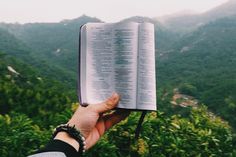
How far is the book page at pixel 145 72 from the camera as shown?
6.79 feet

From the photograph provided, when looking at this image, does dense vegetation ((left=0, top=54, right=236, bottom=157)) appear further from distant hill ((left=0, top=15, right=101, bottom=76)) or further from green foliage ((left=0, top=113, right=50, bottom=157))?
distant hill ((left=0, top=15, right=101, bottom=76))

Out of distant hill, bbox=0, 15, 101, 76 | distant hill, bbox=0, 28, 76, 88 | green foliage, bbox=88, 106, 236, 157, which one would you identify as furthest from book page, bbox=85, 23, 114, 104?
distant hill, bbox=0, 15, 101, 76

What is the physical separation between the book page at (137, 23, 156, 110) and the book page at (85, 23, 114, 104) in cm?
13

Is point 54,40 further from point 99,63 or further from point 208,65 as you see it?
point 99,63

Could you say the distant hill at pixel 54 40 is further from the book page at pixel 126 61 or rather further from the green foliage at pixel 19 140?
the book page at pixel 126 61

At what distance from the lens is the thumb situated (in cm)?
206

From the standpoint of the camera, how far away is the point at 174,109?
28.1m

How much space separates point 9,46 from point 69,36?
2117 centimetres

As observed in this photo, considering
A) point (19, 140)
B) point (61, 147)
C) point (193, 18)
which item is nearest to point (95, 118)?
point (61, 147)

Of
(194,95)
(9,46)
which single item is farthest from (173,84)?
(9,46)

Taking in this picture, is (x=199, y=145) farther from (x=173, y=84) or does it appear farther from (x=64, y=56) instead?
(x=64, y=56)

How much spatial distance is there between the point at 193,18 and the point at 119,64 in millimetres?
104904

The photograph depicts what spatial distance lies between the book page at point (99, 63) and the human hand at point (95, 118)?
0.18 ft

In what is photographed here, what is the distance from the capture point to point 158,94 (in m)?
36.4
